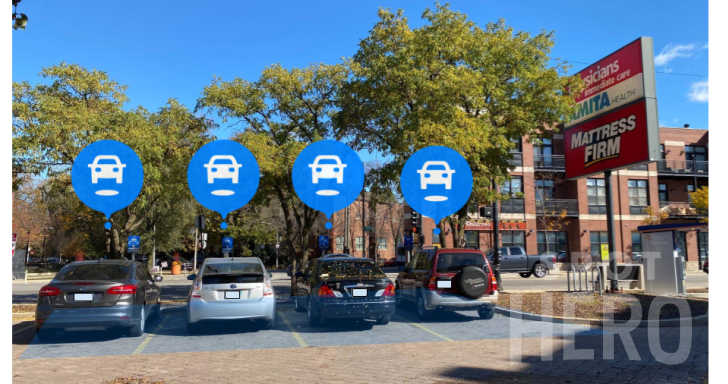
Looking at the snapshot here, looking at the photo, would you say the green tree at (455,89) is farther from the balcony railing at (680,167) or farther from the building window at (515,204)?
the balcony railing at (680,167)

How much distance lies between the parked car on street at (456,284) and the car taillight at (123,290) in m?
6.30

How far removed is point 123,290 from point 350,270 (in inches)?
181

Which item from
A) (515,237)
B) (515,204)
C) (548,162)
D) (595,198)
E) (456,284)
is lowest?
(456,284)

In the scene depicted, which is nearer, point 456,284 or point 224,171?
point 456,284

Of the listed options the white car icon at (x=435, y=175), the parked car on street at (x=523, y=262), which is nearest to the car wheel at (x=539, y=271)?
the parked car on street at (x=523, y=262)

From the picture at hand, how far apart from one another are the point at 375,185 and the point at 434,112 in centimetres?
436

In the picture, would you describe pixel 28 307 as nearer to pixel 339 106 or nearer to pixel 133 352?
pixel 133 352

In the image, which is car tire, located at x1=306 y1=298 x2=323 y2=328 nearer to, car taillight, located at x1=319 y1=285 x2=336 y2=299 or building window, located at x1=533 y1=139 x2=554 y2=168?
car taillight, located at x1=319 y1=285 x2=336 y2=299

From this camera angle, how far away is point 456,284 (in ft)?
39.7

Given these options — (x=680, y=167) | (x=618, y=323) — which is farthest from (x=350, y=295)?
(x=680, y=167)

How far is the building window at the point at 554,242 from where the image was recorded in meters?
44.1

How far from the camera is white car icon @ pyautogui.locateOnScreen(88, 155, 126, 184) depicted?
1478cm

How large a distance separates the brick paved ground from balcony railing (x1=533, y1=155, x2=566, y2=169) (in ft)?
117

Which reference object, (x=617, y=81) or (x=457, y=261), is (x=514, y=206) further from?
(x=457, y=261)
